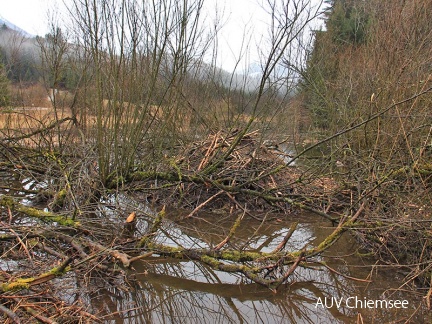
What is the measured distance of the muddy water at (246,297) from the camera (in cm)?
353

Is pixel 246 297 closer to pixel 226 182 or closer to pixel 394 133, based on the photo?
pixel 226 182

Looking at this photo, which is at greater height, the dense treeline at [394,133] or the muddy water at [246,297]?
the dense treeline at [394,133]

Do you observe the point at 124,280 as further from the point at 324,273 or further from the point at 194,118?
the point at 194,118

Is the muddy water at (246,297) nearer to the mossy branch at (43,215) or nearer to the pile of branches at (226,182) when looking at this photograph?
the mossy branch at (43,215)

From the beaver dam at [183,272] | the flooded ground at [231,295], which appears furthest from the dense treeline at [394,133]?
the flooded ground at [231,295]

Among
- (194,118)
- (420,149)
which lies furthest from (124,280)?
(194,118)

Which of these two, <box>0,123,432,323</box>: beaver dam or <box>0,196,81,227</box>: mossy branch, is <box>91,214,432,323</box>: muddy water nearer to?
<box>0,123,432,323</box>: beaver dam

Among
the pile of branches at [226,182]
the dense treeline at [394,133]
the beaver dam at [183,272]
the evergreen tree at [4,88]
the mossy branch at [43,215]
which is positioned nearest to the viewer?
the beaver dam at [183,272]

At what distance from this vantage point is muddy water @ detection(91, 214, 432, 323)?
353cm

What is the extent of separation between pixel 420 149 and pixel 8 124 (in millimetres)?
7429

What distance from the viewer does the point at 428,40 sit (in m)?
6.96

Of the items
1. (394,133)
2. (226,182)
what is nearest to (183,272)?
(226,182)

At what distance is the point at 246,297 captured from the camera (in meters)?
3.84

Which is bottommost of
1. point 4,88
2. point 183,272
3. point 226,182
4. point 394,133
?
point 183,272
